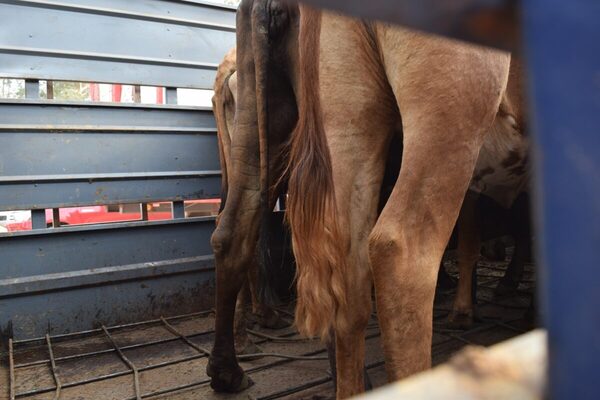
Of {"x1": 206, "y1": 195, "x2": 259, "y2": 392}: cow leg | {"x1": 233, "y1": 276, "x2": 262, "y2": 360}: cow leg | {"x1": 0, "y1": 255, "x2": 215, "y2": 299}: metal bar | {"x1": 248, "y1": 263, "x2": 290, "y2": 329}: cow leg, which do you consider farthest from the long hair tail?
{"x1": 0, "y1": 255, "x2": 215, "y2": 299}: metal bar

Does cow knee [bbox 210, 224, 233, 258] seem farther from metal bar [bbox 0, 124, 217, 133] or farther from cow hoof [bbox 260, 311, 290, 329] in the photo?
metal bar [bbox 0, 124, 217, 133]

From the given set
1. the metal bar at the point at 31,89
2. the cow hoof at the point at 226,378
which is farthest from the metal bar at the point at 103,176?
the cow hoof at the point at 226,378

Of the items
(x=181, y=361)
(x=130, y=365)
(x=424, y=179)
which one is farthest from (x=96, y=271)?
(x=424, y=179)

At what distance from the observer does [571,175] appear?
33 cm

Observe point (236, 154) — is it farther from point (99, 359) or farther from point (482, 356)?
point (482, 356)

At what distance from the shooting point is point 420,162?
1.50 metres

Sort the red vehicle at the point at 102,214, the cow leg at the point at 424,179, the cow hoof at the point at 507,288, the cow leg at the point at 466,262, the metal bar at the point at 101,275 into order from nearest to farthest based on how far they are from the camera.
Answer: the cow leg at the point at 424,179 → the metal bar at the point at 101,275 → the cow leg at the point at 466,262 → the cow hoof at the point at 507,288 → the red vehicle at the point at 102,214

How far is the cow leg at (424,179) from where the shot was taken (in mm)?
1497

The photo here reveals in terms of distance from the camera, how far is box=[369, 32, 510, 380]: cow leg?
1497mm

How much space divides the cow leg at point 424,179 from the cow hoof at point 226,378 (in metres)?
1.25

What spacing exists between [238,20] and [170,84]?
73.5 inches

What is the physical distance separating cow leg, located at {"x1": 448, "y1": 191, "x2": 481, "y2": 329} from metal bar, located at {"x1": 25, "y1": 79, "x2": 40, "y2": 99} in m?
3.34

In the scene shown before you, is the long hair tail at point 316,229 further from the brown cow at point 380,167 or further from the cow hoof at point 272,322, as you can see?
the cow hoof at point 272,322

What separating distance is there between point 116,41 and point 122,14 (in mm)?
237
